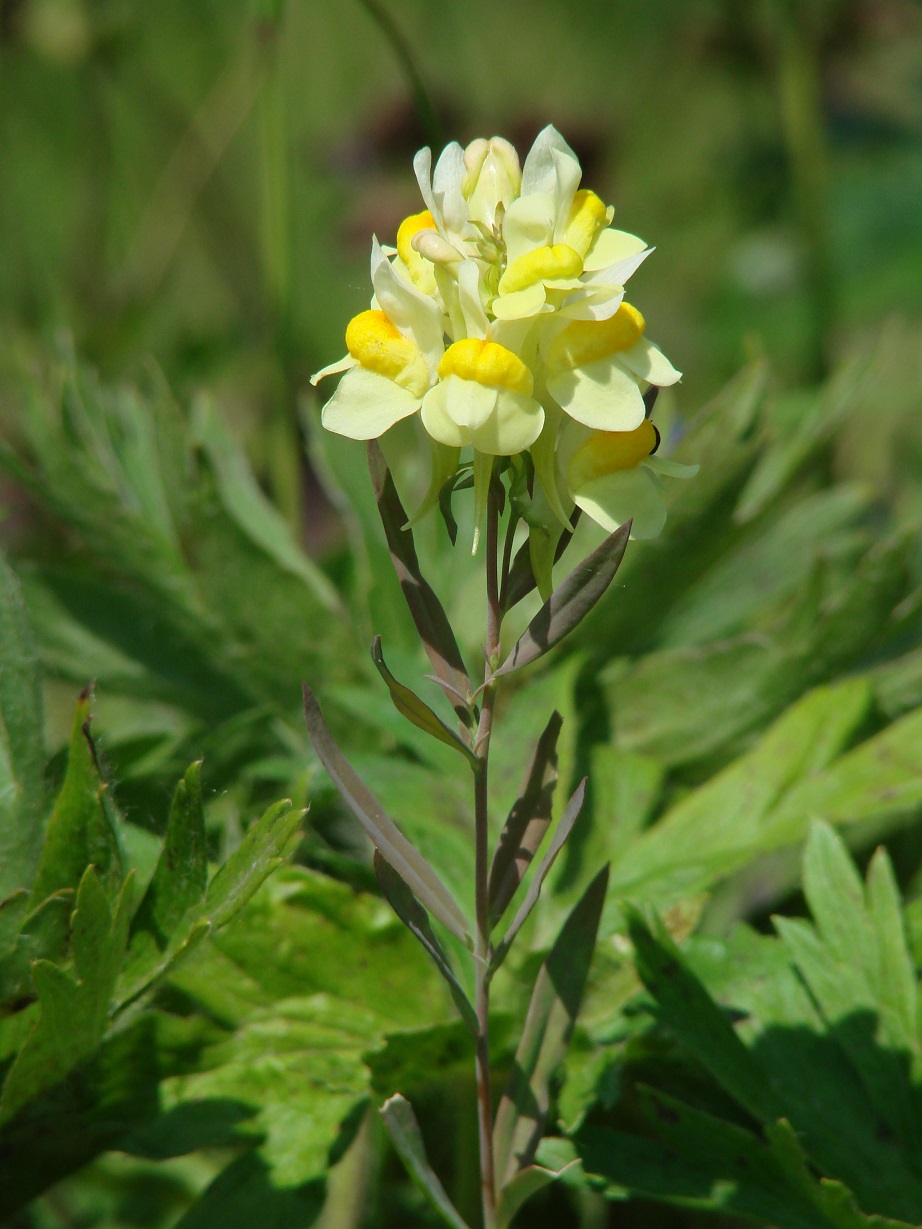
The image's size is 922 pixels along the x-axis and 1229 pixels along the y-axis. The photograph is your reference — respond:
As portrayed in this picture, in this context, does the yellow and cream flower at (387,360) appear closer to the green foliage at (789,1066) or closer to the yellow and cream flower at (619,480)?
the yellow and cream flower at (619,480)

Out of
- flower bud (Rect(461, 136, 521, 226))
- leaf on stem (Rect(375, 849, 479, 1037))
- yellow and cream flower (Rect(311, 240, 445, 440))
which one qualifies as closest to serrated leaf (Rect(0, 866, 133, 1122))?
leaf on stem (Rect(375, 849, 479, 1037))

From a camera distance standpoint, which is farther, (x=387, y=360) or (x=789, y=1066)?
(x=789, y=1066)

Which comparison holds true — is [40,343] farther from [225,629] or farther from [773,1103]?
[773,1103]

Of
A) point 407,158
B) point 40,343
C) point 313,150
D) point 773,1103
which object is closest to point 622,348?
point 773,1103

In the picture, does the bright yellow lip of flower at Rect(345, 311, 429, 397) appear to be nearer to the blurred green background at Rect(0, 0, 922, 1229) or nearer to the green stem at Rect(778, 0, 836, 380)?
the blurred green background at Rect(0, 0, 922, 1229)

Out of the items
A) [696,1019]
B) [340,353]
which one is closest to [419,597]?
[696,1019]

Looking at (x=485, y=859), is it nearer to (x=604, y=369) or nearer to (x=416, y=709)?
(x=416, y=709)

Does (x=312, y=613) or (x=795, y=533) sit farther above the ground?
(x=795, y=533)
